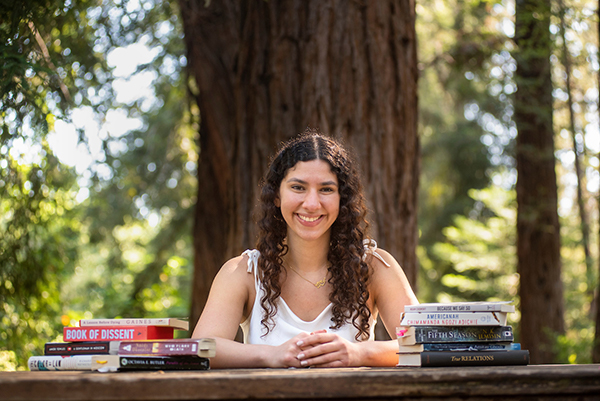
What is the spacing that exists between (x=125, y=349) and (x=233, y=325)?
0.81 m

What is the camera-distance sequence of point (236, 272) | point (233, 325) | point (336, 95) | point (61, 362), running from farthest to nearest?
point (336, 95) → point (236, 272) → point (233, 325) → point (61, 362)

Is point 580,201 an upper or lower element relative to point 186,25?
lower

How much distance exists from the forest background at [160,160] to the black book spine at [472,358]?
7.91 ft

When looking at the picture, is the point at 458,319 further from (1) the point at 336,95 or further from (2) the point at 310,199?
(1) the point at 336,95

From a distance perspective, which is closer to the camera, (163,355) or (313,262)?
(163,355)

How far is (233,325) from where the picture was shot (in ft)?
7.87

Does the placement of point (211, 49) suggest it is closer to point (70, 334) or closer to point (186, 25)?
point (186, 25)

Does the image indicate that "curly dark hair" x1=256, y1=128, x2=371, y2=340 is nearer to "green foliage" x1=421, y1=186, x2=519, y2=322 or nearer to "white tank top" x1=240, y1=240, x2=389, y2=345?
"white tank top" x1=240, y1=240, x2=389, y2=345

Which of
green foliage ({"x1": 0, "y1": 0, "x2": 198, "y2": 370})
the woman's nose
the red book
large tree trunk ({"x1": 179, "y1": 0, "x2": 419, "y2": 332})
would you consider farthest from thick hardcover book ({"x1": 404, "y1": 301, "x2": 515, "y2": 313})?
Result: green foliage ({"x1": 0, "y1": 0, "x2": 198, "y2": 370})

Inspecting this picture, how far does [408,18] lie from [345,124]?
88 cm

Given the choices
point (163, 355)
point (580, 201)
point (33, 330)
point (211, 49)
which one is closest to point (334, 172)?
point (163, 355)

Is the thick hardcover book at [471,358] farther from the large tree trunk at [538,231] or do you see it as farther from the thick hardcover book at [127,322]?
the large tree trunk at [538,231]

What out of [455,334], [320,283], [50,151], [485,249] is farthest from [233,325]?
[485,249]

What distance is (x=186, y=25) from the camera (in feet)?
14.3
